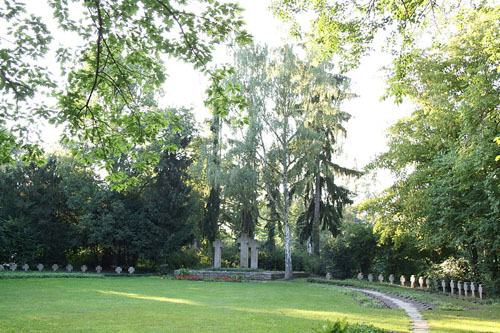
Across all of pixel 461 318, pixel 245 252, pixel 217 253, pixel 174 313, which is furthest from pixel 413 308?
pixel 217 253

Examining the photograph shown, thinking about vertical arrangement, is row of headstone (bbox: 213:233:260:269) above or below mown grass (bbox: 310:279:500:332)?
above

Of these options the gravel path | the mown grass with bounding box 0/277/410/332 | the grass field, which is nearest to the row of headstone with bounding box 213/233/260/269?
the gravel path

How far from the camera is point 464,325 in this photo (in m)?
8.43

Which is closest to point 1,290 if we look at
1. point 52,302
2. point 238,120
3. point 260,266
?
point 52,302

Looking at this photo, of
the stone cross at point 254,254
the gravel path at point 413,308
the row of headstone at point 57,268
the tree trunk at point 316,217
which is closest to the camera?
the gravel path at point 413,308

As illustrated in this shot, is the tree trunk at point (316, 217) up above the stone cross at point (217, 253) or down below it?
above

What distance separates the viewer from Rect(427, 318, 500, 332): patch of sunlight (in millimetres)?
7837

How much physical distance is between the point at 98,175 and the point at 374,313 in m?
23.9

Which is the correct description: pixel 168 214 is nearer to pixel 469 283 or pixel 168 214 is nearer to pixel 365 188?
pixel 469 283

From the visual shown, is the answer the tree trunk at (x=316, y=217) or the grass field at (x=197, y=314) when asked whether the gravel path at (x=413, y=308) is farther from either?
the tree trunk at (x=316, y=217)

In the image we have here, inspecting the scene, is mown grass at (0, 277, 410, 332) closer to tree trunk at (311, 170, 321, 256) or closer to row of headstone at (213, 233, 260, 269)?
row of headstone at (213, 233, 260, 269)

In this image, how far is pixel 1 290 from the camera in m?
14.3

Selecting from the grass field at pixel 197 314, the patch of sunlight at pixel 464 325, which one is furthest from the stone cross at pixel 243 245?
the patch of sunlight at pixel 464 325

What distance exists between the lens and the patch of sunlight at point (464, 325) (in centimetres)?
784
